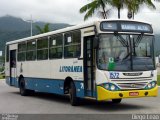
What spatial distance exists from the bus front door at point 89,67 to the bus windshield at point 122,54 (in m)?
0.54

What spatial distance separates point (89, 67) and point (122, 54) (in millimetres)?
1333

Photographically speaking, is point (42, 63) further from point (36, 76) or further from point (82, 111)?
point (82, 111)

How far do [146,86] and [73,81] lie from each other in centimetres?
288

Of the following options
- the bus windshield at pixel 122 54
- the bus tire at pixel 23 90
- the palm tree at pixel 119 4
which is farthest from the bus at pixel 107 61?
the palm tree at pixel 119 4

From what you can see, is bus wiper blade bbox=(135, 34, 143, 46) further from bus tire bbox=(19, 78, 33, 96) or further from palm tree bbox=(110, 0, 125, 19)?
palm tree bbox=(110, 0, 125, 19)

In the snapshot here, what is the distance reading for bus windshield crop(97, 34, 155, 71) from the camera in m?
14.1

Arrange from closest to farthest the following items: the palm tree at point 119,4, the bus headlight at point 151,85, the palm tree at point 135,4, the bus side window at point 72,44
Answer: the bus headlight at point 151,85 → the bus side window at point 72,44 → the palm tree at point 135,4 → the palm tree at point 119,4

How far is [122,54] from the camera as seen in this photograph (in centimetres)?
1425

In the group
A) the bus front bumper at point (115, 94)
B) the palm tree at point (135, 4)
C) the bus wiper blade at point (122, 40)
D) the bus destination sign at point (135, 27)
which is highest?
the palm tree at point (135, 4)

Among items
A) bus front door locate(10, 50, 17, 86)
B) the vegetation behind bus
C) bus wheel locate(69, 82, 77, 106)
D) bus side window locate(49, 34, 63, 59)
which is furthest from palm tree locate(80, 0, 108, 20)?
bus wheel locate(69, 82, 77, 106)

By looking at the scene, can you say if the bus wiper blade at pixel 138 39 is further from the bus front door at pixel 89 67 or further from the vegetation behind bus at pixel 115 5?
the vegetation behind bus at pixel 115 5

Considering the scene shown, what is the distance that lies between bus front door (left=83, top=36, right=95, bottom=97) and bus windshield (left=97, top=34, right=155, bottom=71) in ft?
1.78

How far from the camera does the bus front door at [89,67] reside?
14663 mm

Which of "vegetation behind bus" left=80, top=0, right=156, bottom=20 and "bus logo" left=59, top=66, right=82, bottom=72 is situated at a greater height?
"vegetation behind bus" left=80, top=0, right=156, bottom=20
